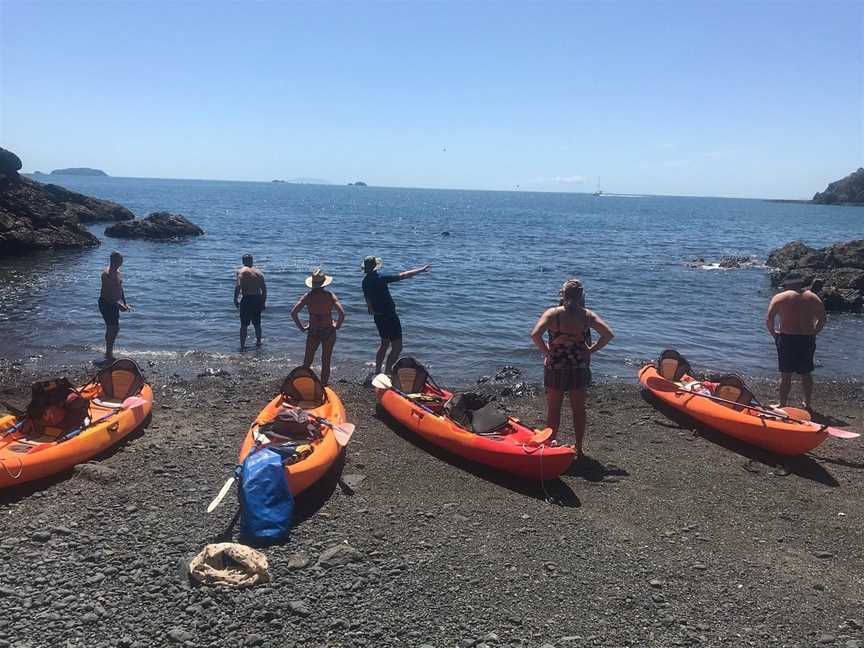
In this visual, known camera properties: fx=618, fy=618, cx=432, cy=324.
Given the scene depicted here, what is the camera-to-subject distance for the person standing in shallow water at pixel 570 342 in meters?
7.00

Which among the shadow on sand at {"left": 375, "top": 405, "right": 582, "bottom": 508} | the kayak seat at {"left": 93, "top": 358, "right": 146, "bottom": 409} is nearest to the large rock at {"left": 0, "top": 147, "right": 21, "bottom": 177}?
the kayak seat at {"left": 93, "top": 358, "right": 146, "bottom": 409}

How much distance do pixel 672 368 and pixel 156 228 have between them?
37.6 meters

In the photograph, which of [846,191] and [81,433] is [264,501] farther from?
[846,191]

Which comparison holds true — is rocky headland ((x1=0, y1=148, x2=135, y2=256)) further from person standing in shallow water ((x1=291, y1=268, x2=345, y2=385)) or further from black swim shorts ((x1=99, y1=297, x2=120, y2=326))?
person standing in shallow water ((x1=291, y1=268, x2=345, y2=385))

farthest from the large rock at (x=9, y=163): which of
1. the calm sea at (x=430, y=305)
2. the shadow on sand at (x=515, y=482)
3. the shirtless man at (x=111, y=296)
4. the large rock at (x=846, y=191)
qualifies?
the large rock at (x=846, y=191)

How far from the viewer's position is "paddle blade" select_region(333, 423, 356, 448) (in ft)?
23.4

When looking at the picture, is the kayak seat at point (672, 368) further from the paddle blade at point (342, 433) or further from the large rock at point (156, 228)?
the large rock at point (156, 228)

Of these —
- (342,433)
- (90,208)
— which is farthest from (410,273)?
(90,208)

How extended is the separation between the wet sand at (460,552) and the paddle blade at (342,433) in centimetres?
36

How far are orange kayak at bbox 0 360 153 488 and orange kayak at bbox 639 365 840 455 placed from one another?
7.67 metres

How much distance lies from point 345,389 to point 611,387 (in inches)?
191

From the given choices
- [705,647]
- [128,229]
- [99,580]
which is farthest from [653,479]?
[128,229]

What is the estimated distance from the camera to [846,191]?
509 feet

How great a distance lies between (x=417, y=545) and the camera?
558 centimetres
